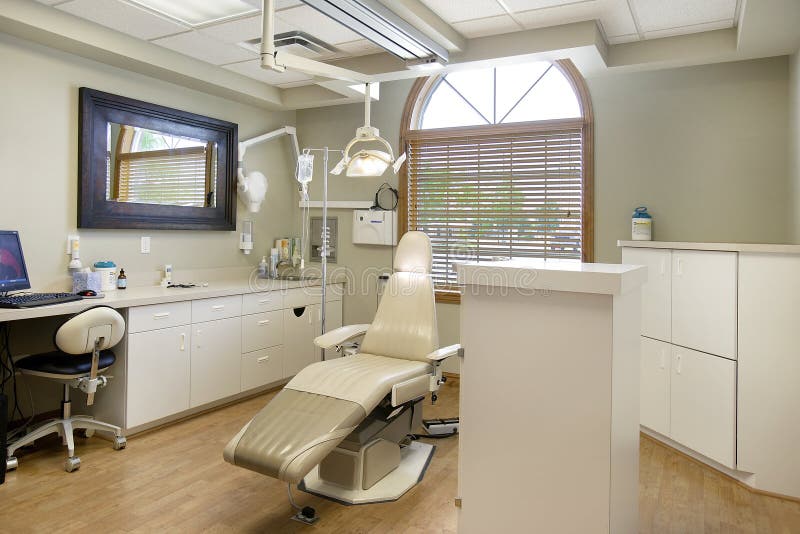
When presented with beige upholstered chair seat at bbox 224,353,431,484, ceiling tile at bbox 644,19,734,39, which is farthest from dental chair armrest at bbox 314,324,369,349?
ceiling tile at bbox 644,19,734,39

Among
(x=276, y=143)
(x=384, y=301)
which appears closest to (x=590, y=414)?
(x=384, y=301)

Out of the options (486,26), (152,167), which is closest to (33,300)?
(152,167)

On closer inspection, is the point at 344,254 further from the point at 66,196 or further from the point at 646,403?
the point at 646,403

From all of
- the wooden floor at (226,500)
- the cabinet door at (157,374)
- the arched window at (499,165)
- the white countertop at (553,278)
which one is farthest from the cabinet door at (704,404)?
the cabinet door at (157,374)

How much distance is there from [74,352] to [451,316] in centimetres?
276

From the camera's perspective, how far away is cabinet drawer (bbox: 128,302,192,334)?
332 cm

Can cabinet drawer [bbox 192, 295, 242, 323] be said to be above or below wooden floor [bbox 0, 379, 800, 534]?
above

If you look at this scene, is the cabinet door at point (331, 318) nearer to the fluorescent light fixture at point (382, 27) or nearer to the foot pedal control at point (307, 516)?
the fluorescent light fixture at point (382, 27)

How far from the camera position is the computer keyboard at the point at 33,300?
2.86 meters

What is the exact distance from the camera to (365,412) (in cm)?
257

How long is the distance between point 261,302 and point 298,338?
20.1 inches

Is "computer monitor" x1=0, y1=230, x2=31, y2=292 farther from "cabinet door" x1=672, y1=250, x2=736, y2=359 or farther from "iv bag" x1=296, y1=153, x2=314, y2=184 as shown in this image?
"cabinet door" x1=672, y1=250, x2=736, y2=359

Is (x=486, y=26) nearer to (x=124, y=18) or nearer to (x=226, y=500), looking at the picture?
(x=124, y=18)

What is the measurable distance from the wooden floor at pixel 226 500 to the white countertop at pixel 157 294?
0.81 m
